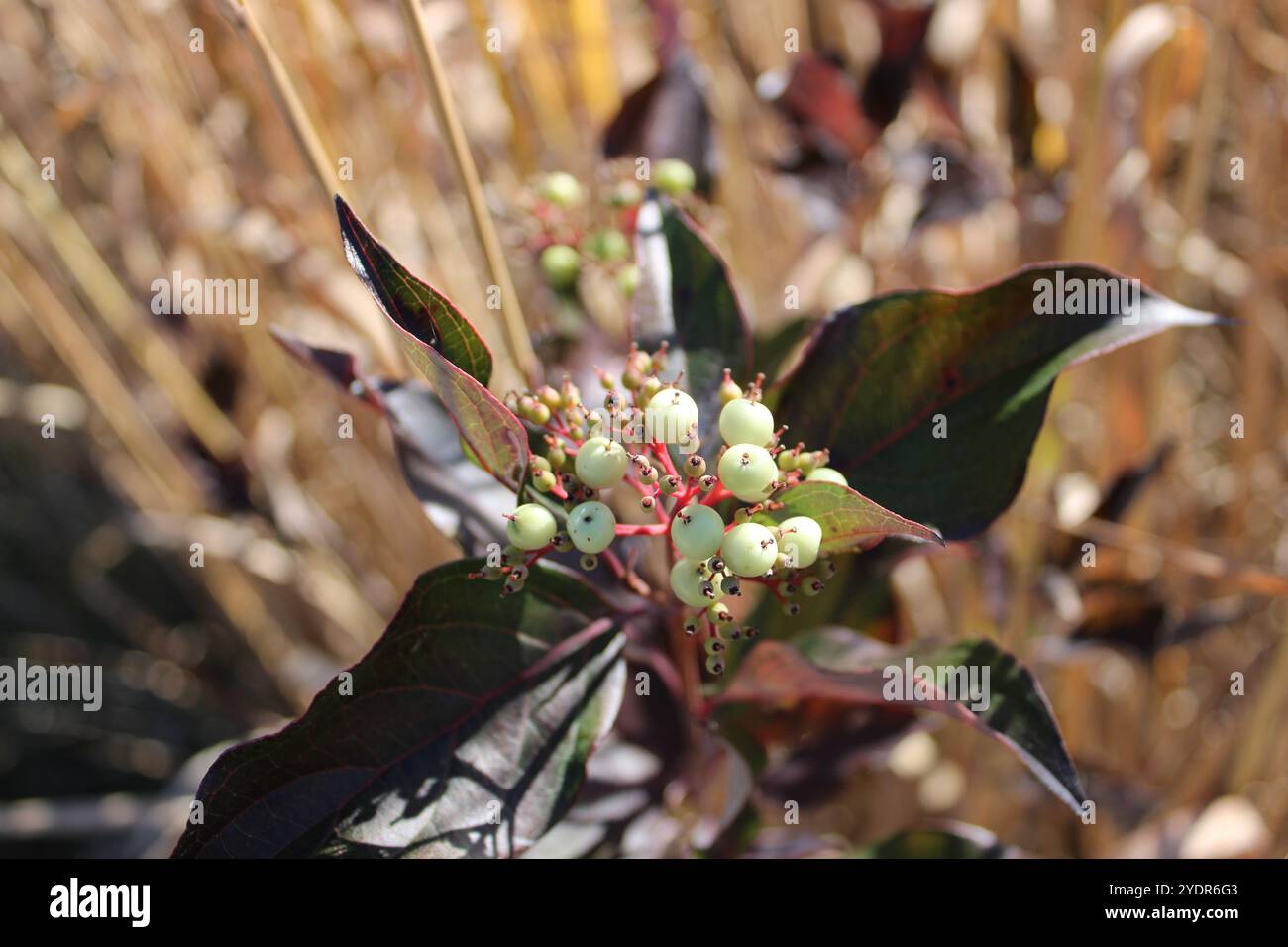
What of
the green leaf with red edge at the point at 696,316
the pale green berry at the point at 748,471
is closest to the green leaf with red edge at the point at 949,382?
the green leaf with red edge at the point at 696,316

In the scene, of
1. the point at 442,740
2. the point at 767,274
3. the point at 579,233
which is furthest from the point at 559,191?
the point at 767,274

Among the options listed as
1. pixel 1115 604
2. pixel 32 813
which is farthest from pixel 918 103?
pixel 32 813

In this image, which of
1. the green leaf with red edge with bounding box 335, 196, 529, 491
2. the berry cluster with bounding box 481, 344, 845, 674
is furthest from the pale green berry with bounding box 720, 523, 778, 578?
the green leaf with red edge with bounding box 335, 196, 529, 491

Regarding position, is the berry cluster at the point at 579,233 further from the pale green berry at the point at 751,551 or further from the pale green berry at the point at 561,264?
the pale green berry at the point at 751,551

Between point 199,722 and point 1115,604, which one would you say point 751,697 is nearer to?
point 1115,604

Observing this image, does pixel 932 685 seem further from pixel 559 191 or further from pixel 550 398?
pixel 559 191
